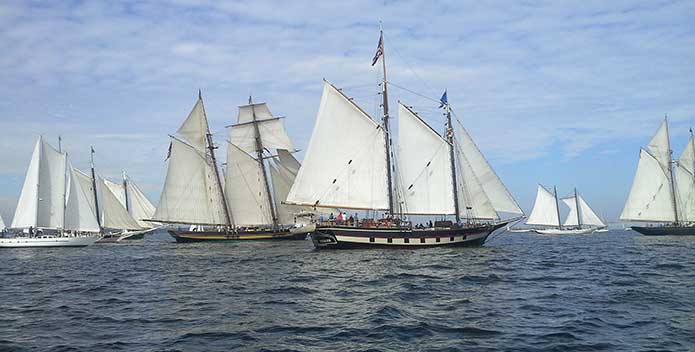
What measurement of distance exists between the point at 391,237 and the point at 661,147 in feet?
194

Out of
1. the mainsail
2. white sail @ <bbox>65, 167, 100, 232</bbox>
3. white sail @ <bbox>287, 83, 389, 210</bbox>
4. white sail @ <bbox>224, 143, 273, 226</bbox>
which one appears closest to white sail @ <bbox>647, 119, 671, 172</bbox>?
white sail @ <bbox>287, 83, 389, 210</bbox>

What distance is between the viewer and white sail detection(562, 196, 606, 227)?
143m

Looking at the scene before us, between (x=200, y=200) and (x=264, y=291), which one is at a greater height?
(x=200, y=200)

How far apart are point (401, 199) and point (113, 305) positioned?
3753 centimetres

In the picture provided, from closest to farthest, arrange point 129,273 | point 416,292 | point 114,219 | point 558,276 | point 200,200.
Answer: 1. point 416,292
2. point 558,276
3. point 129,273
4. point 200,200
5. point 114,219

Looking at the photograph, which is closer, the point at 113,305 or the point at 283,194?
the point at 113,305

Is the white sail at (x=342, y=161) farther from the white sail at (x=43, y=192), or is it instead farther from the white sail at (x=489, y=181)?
the white sail at (x=43, y=192)

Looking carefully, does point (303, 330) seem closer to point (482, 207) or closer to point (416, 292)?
point (416, 292)

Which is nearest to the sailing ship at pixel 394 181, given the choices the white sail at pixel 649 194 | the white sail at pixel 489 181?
the white sail at pixel 489 181

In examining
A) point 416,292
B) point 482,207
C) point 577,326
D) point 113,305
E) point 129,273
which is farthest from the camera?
point 482,207

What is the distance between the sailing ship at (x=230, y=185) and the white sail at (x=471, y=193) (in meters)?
35.1

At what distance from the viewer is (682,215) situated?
297 feet

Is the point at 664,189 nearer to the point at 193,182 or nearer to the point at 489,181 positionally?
the point at 489,181

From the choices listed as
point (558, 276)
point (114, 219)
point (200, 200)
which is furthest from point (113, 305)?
point (114, 219)
